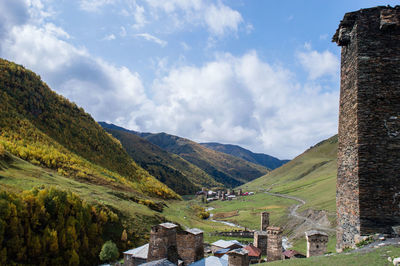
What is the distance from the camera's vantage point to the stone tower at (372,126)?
10766 millimetres

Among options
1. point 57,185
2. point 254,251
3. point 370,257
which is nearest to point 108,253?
point 57,185

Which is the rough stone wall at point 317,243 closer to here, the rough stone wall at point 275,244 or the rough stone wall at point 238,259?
the rough stone wall at point 238,259

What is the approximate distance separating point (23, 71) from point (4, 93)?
2772 cm

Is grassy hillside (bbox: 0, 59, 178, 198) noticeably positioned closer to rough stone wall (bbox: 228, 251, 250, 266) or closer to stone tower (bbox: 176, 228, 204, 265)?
stone tower (bbox: 176, 228, 204, 265)

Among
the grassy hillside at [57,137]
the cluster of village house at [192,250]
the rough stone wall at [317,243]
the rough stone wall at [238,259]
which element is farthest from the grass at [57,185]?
the rough stone wall at [317,243]

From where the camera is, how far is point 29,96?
346ft

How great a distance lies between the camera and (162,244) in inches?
770

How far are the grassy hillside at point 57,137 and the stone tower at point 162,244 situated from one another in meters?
53.7

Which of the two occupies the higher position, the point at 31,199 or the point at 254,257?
the point at 31,199

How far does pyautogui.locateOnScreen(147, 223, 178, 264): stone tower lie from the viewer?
19.5 metres

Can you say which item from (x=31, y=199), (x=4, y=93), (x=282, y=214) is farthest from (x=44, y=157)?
(x=282, y=214)

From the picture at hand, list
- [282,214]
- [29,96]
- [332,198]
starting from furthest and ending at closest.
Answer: [29,96] < [282,214] < [332,198]

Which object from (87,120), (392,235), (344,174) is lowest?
(392,235)

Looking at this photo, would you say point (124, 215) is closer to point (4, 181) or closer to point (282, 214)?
point (4, 181)
